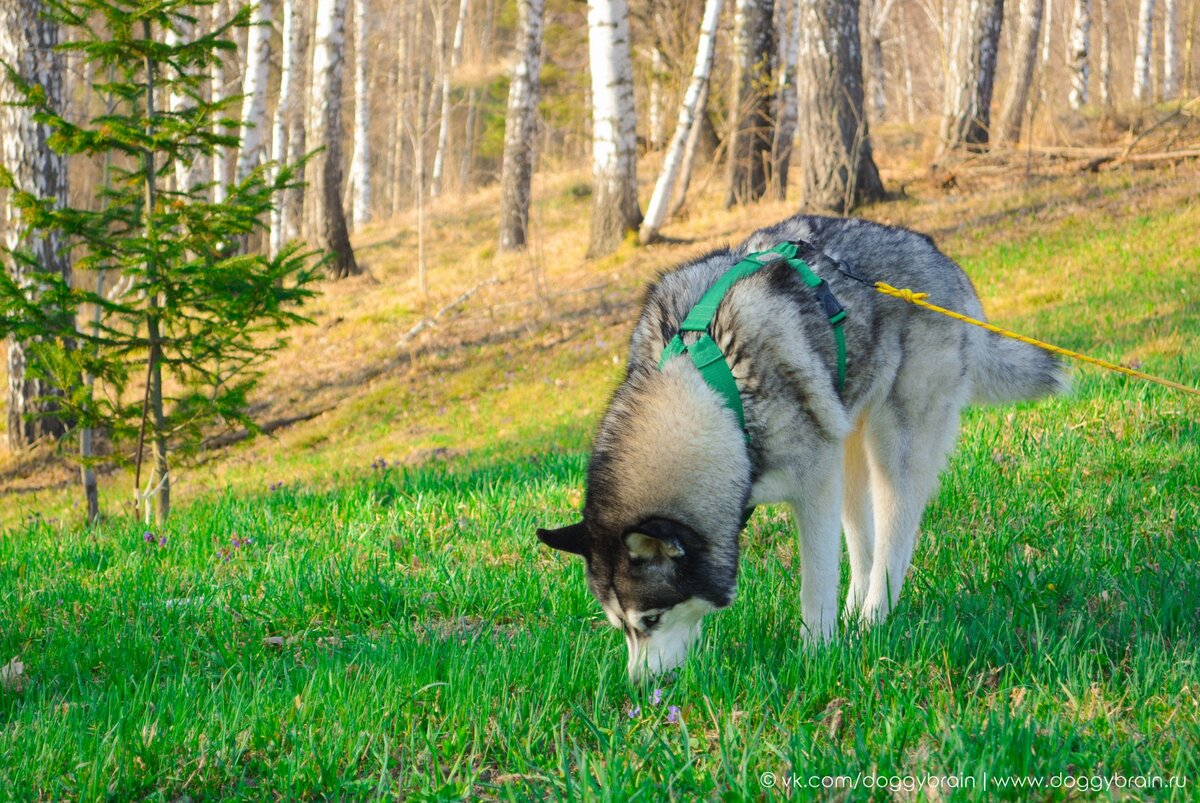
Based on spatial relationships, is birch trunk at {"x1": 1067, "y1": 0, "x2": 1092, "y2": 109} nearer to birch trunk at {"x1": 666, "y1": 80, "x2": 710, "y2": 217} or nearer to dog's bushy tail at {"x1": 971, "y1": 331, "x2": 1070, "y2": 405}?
birch trunk at {"x1": 666, "y1": 80, "x2": 710, "y2": 217}

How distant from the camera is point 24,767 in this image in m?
Result: 2.84

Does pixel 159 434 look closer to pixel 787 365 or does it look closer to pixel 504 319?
pixel 787 365

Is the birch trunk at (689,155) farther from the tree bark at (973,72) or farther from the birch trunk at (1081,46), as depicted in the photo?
the birch trunk at (1081,46)

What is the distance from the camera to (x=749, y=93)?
57.2 feet

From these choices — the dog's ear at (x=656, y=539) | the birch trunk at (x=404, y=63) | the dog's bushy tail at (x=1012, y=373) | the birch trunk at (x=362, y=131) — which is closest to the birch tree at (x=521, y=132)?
the birch trunk at (x=362, y=131)

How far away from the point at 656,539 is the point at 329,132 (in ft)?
62.0

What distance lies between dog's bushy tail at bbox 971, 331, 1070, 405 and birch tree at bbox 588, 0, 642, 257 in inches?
457

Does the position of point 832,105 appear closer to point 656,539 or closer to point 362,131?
point 656,539

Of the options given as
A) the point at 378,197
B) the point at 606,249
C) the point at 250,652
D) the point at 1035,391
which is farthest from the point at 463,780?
the point at 378,197

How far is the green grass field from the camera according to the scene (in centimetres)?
268

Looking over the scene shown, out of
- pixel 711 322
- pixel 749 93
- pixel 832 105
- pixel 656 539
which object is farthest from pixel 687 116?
pixel 656 539

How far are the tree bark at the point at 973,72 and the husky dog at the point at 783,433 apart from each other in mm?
12854

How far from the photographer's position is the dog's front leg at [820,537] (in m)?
3.72

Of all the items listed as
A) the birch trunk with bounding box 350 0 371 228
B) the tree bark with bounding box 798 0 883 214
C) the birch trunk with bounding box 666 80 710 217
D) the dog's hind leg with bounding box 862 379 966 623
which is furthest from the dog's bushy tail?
the birch trunk with bounding box 350 0 371 228
